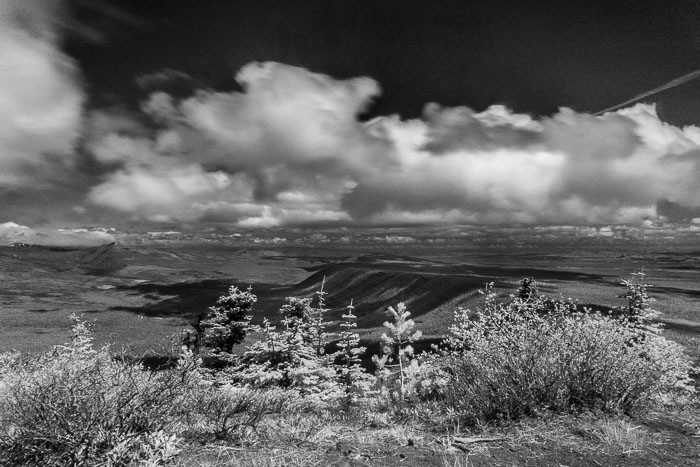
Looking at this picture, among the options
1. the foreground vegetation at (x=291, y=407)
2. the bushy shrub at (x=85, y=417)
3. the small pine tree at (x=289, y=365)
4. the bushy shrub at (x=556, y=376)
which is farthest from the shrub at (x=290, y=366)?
the bushy shrub at (x=85, y=417)

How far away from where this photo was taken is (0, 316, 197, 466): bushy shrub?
3787mm

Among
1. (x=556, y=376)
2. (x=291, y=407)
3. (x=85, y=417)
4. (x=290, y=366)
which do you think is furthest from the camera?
(x=290, y=366)

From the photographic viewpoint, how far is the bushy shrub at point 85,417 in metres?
3.79

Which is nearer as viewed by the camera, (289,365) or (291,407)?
(291,407)

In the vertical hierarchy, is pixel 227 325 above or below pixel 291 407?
below

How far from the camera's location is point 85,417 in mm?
3984

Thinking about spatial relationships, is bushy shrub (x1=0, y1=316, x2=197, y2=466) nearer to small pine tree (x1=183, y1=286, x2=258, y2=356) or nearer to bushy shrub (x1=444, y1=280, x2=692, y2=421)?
bushy shrub (x1=444, y1=280, x2=692, y2=421)

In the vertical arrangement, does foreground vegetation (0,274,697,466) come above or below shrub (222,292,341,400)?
above

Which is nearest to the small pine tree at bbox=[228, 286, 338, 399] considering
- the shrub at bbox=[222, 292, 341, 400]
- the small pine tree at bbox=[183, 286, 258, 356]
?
the shrub at bbox=[222, 292, 341, 400]

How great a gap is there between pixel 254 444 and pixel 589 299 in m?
116

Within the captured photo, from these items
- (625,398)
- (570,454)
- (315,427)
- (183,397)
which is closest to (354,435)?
(315,427)

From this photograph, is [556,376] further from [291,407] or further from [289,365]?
[289,365]

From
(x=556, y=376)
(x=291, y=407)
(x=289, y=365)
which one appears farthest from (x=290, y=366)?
(x=556, y=376)

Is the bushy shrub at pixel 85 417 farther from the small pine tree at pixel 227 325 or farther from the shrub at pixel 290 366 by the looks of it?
the small pine tree at pixel 227 325
